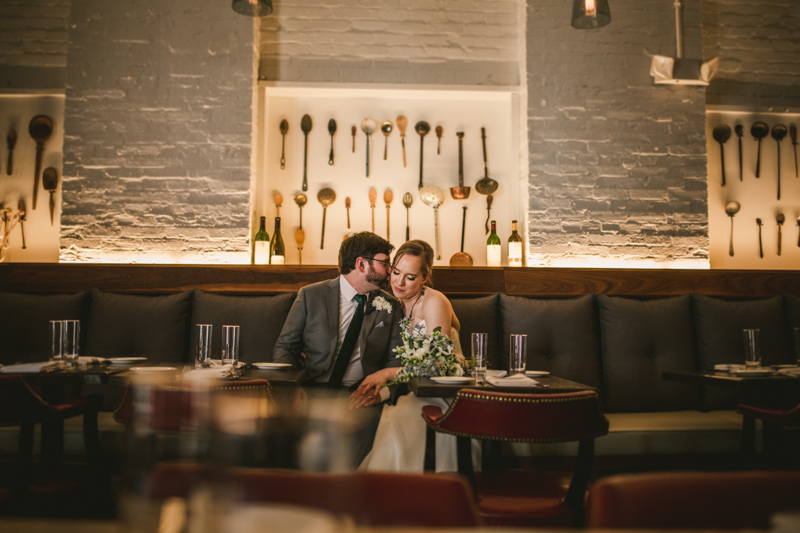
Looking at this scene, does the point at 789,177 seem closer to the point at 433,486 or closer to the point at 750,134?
the point at 750,134

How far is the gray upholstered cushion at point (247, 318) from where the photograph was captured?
3459 mm

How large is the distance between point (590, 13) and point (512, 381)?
246cm

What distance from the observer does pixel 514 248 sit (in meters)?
4.32

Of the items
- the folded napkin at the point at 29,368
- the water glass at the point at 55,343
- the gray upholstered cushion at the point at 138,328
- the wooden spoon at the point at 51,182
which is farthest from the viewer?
the wooden spoon at the point at 51,182

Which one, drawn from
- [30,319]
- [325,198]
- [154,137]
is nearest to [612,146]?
[325,198]

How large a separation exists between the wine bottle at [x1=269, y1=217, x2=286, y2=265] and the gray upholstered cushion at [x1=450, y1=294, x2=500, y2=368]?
1499 mm

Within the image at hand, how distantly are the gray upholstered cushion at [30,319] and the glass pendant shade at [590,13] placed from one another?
3.79m

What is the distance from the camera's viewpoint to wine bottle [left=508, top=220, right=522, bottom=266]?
428cm

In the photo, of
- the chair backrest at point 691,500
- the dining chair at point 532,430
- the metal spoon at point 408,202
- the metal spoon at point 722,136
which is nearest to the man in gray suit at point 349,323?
the dining chair at point 532,430

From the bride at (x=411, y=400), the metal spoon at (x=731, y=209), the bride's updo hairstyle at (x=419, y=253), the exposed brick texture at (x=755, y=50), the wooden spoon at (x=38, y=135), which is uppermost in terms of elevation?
the exposed brick texture at (x=755, y=50)

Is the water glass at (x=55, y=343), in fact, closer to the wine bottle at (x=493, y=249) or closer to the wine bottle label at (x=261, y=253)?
the wine bottle label at (x=261, y=253)

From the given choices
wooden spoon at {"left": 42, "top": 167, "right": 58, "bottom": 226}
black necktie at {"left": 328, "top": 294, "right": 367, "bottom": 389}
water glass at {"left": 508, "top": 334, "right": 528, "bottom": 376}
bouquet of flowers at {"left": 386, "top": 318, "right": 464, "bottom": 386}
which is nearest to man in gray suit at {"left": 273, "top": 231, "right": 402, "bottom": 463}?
black necktie at {"left": 328, "top": 294, "right": 367, "bottom": 389}

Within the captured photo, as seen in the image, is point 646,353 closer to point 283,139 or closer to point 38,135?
point 283,139

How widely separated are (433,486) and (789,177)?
5677 mm
